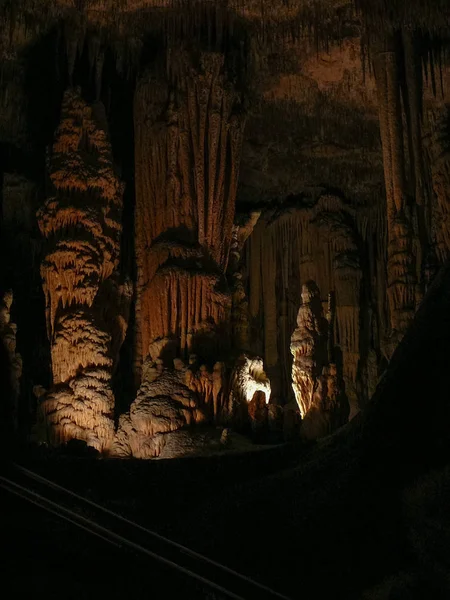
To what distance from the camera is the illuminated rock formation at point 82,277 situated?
12734mm

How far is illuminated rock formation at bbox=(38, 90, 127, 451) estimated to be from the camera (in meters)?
12.7

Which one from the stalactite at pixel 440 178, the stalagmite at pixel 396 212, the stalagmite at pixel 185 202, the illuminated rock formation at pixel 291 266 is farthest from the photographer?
the illuminated rock formation at pixel 291 266

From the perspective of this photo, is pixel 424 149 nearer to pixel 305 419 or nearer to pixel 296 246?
pixel 305 419

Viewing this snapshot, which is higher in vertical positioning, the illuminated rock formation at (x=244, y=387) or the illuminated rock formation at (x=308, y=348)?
the illuminated rock formation at (x=308, y=348)

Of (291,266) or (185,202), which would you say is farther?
(291,266)

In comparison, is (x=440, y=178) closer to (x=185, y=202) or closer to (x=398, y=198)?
(x=398, y=198)

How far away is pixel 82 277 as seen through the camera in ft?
43.7

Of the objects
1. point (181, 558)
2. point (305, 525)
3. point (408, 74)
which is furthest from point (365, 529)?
point (408, 74)

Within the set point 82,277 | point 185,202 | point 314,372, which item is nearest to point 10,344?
point 82,277

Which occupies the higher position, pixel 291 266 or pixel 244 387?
pixel 291 266

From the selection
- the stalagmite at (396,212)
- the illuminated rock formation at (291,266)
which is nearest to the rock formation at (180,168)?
the stalagmite at (396,212)

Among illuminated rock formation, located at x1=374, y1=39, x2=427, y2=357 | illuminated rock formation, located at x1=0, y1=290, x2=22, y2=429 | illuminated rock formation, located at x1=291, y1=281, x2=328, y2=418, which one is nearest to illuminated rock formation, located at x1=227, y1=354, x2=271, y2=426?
illuminated rock formation, located at x1=291, y1=281, x2=328, y2=418

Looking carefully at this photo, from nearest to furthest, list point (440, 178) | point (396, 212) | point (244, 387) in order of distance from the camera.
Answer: point (440, 178) → point (396, 212) → point (244, 387)

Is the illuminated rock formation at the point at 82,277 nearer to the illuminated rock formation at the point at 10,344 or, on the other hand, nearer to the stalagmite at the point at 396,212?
the illuminated rock formation at the point at 10,344
